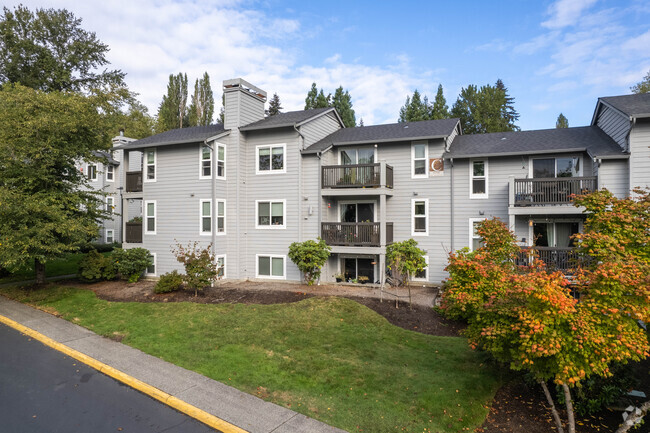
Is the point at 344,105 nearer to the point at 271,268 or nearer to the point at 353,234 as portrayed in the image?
the point at 353,234

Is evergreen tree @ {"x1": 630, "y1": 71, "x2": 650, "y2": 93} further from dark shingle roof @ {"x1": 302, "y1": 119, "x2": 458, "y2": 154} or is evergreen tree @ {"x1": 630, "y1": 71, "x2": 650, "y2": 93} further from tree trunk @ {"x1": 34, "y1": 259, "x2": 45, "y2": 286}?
tree trunk @ {"x1": 34, "y1": 259, "x2": 45, "y2": 286}

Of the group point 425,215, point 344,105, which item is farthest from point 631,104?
point 344,105

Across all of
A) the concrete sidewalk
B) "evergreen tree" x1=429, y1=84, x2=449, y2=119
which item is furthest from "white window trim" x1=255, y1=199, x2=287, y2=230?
"evergreen tree" x1=429, y1=84, x2=449, y2=119

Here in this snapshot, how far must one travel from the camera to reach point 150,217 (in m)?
18.7

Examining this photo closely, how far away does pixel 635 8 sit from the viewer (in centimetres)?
1439

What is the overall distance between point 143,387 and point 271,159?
41.7 ft

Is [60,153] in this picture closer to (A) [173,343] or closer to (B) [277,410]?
(A) [173,343]

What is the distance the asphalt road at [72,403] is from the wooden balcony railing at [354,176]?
12069 millimetres

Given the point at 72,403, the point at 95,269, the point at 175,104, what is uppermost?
the point at 175,104

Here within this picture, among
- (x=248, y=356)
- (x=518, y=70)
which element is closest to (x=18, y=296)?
(x=248, y=356)

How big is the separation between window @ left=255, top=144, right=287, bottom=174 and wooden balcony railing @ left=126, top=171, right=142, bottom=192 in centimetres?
675

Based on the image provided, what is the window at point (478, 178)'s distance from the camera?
16.3 m

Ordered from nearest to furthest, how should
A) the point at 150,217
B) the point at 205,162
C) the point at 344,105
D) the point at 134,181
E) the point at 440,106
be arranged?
the point at 205,162 < the point at 150,217 < the point at 134,181 < the point at 440,106 < the point at 344,105

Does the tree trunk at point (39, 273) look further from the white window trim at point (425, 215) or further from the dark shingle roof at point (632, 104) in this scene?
the dark shingle roof at point (632, 104)
